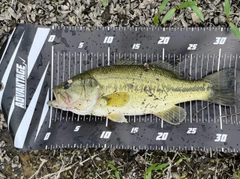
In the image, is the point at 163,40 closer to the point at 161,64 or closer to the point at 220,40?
the point at 161,64

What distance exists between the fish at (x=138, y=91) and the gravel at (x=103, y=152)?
24.1 inches

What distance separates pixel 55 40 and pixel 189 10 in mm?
1794

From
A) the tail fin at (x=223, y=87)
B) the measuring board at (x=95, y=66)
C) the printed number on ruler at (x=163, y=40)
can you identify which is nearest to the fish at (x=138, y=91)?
the tail fin at (x=223, y=87)

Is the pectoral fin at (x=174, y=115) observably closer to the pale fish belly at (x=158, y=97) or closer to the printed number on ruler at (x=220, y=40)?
the pale fish belly at (x=158, y=97)

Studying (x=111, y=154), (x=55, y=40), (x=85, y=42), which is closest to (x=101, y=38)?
(x=85, y=42)

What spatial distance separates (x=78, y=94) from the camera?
3744mm

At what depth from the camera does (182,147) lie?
4078 mm

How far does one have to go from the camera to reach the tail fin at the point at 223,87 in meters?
3.92

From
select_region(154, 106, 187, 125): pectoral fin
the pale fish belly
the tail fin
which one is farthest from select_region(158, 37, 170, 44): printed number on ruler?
select_region(154, 106, 187, 125): pectoral fin

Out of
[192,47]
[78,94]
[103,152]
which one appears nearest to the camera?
[78,94]

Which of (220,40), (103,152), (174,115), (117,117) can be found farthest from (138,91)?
(220,40)

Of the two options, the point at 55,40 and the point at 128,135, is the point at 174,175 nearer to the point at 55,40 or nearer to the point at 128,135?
the point at 128,135

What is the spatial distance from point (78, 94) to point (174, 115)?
1.20 m

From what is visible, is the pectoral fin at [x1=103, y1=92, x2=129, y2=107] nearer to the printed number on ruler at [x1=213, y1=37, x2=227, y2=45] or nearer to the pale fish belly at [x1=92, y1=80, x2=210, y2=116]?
the pale fish belly at [x1=92, y1=80, x2=210, y2=116]
